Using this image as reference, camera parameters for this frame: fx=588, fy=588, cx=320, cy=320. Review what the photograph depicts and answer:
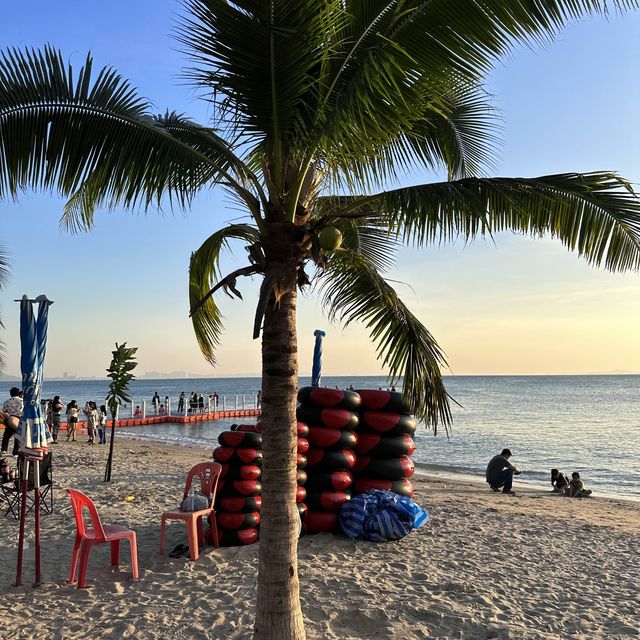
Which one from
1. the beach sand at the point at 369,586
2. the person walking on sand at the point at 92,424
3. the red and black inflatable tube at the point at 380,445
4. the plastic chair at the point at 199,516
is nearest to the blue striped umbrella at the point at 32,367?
the beach sand at the point at 369,586

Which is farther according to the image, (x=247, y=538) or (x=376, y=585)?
(x=247, y=538)

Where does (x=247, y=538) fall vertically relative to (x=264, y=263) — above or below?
below

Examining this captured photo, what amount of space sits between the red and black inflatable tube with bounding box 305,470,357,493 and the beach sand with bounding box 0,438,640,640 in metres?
0.60

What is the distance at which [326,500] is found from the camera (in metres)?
7.39

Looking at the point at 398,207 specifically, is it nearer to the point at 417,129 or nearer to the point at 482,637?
the point at 417,129

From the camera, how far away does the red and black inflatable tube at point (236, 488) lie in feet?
22.1

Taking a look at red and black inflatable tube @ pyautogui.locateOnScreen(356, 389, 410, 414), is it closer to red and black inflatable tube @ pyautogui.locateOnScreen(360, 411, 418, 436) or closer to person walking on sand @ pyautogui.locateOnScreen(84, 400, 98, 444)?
red and black inflatable tube @ pyautogui.locateOnScreen(360, 411, 418, 436)

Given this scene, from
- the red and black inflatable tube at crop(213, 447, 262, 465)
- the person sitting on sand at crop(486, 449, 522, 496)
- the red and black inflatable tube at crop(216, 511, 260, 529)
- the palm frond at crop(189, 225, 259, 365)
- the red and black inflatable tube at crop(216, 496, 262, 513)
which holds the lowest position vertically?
the person sitting on sand at crop(486, 449, 522, 496)

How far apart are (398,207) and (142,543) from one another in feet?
17.3

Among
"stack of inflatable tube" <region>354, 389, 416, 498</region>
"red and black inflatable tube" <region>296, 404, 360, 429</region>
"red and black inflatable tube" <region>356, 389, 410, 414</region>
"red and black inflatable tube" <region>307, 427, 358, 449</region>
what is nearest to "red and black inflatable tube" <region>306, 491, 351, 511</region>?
"stack of inflatable tube" <region>354, 389, 416, 498</region>

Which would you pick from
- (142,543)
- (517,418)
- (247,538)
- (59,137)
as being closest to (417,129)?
(59,137)

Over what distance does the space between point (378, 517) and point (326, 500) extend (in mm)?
676

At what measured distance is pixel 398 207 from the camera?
415cm

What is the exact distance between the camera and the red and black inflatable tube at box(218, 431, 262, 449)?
22.4 ft
